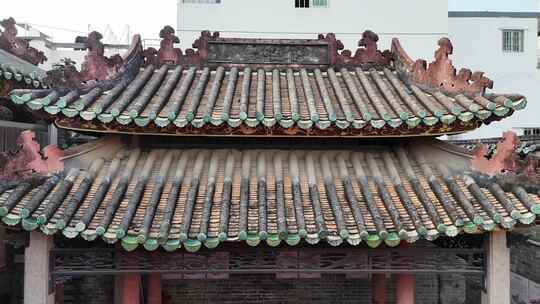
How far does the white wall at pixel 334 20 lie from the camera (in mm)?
17984

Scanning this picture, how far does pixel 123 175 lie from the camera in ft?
20.8

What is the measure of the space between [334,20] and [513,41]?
33.9ft

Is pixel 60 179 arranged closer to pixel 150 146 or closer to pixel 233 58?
pixel 150 146

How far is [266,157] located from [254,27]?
12389mm

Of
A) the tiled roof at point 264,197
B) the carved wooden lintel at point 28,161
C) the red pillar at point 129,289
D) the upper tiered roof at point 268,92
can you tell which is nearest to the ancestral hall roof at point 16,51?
the upper tiered roof at point 268,92

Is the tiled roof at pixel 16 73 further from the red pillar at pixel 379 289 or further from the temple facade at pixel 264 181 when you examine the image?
the red pillar at pixel 379 289

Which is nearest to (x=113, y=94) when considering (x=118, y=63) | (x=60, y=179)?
(x=118, y=63)

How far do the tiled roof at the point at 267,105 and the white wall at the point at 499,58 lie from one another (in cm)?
1622

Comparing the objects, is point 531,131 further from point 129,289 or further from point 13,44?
point 13,44

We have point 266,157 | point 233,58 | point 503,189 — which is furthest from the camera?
point 233,58

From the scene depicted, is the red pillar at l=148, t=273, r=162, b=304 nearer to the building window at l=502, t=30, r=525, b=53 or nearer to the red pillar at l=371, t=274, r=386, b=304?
the red pillar at l=371, t=274, r=386, b=304

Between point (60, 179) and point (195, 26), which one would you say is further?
point (195, 26)

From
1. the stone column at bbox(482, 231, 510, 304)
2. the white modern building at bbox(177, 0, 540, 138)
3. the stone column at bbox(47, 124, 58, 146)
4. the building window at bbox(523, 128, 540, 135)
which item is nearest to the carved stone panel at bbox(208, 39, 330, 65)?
the stone column at bbox(482, 231, 510, 304)

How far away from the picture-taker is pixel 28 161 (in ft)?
19.5
